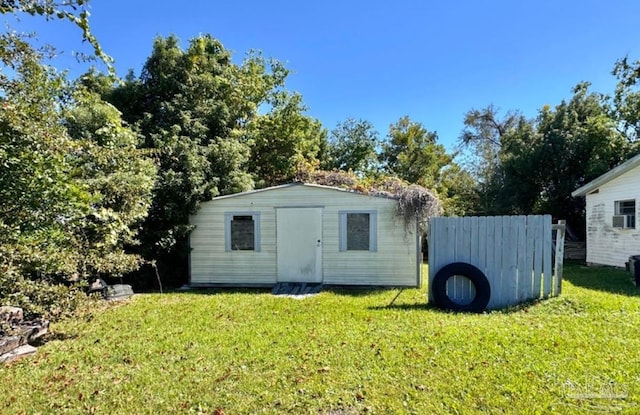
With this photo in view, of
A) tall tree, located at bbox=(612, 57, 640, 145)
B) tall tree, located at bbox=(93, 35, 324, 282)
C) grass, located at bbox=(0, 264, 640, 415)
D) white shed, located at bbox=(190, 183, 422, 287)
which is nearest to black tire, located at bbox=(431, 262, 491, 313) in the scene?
grass, located at bbox=(0, 264, 640, 415)

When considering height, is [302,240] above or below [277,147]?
below

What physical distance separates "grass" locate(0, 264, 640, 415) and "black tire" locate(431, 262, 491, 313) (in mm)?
319

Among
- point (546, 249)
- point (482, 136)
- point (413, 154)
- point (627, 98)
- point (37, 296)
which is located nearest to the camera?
point (37, 296)

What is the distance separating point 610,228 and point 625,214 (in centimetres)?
70

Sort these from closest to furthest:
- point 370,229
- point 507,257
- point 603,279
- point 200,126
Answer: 1. point 507,257
2. point 370,229
3. point 603,279
4. point 200,126

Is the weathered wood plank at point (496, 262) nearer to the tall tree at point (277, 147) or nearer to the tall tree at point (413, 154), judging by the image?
the tall tree at point (277, 147)

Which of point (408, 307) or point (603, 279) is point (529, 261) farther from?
point (603, 279)

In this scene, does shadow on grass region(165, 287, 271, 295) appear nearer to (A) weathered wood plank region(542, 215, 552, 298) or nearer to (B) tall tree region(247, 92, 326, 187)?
(A) weathered wood plank region(542, 215, 552, 298)

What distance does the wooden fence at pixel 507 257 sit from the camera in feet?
20.1

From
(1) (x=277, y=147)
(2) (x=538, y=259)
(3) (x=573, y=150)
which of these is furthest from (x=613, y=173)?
(1) (x=277, y=147)

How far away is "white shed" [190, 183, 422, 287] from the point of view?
8.54m

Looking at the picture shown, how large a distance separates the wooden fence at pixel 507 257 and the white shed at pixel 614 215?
6226mm

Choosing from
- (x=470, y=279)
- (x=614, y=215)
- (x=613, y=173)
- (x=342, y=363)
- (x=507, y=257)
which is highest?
(x=613, y=173)

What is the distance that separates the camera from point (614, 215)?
37.0 feet
